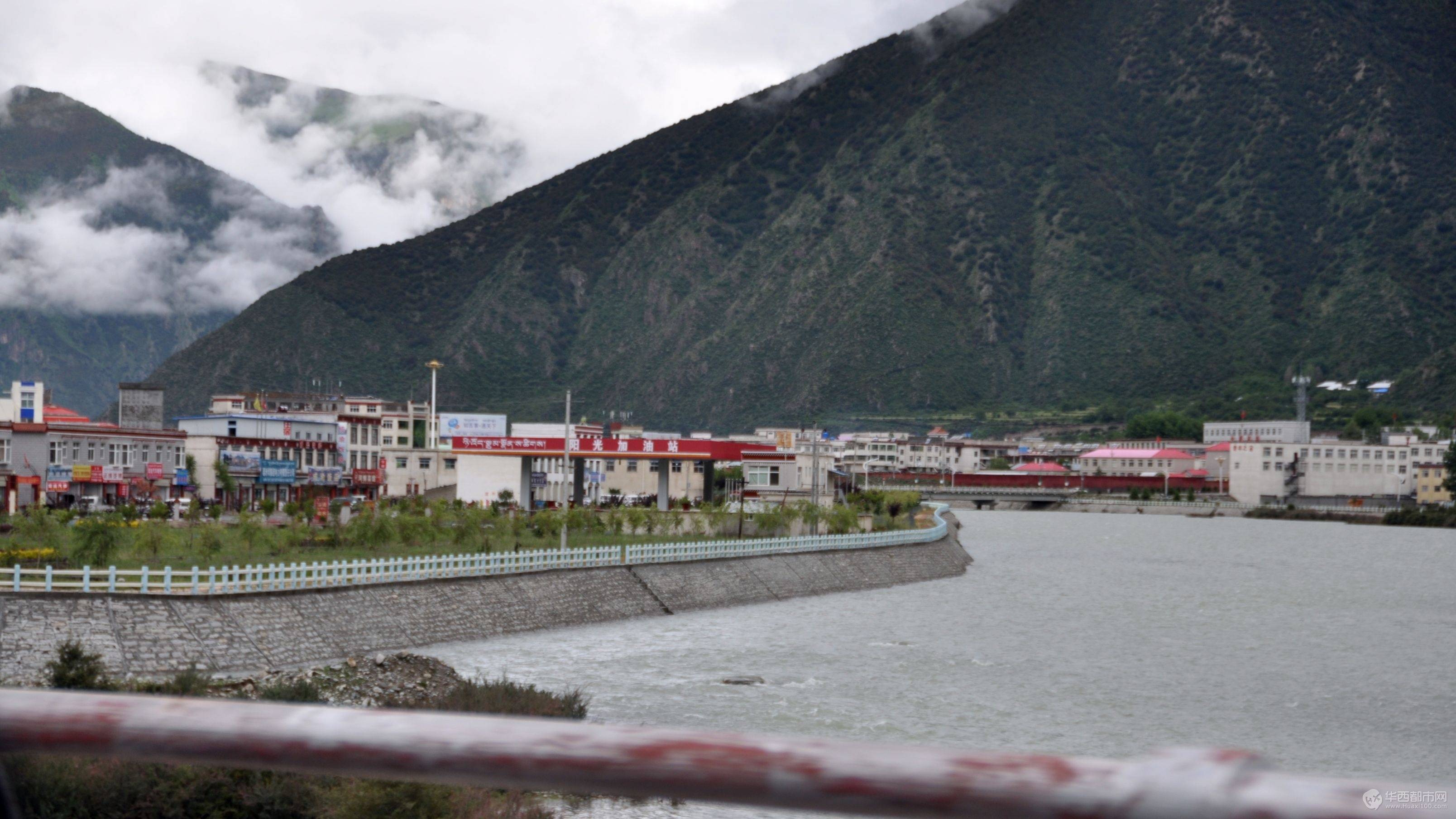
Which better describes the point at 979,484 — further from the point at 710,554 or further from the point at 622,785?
the point at 622,785

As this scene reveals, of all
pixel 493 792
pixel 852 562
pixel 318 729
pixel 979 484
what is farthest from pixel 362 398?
pixel 318 729

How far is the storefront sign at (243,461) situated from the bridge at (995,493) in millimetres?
88399

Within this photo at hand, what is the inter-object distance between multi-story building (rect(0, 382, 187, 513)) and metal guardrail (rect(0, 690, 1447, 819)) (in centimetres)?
6215

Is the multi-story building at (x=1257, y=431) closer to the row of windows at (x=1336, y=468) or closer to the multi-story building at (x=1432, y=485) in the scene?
the row of windows at (x=1336, y=468)

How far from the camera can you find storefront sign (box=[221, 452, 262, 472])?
78.9 metres

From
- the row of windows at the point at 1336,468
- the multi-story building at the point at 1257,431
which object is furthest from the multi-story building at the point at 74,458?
the multi-story building at the point at 1257,431

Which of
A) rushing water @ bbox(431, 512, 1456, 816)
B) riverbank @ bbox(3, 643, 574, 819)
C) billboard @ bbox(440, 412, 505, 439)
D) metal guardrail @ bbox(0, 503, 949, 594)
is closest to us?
riverbank @ bbox(3, 643, 574, 819)

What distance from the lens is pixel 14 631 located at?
87.5ft

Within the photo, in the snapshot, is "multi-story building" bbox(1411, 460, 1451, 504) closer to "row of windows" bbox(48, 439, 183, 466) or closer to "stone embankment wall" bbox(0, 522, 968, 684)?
"stone embankment wall" bbox(0, 522, 968, 684)

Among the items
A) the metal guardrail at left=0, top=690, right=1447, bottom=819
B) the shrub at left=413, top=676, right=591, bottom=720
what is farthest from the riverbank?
the metal guardrail at left=0, top=690, right=1447, bottom=819

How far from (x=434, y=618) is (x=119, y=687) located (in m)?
14.3

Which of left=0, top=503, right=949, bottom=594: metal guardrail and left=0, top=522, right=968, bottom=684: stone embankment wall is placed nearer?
A: left=0, top=522, right=968, bottom=684: stone embankment wall

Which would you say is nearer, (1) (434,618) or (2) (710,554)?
(1) (434,618)

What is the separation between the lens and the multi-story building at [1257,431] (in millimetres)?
177625
